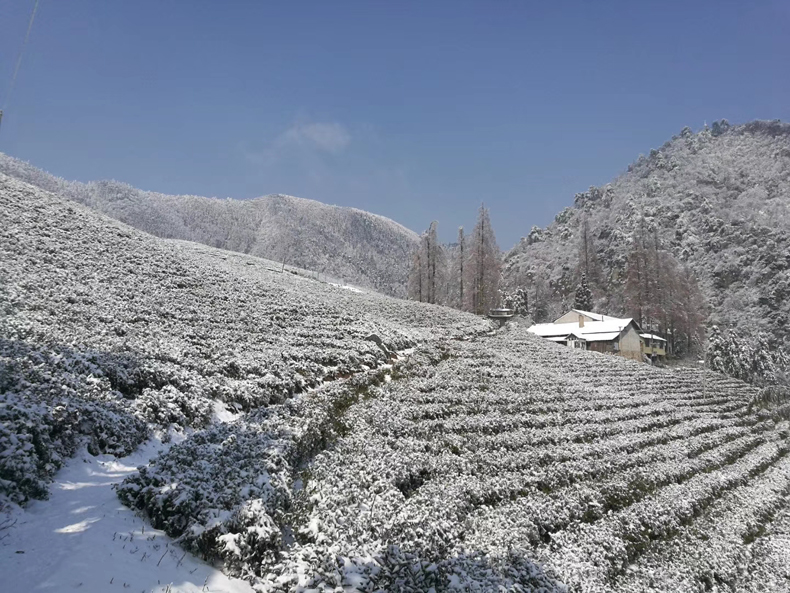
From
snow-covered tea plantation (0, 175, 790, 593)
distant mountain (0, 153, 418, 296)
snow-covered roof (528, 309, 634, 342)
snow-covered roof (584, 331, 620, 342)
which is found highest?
distant mountain (0, 153, 418, 296)

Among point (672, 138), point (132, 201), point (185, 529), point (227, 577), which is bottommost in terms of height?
point (227, 577)

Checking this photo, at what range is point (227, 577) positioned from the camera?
570 cm

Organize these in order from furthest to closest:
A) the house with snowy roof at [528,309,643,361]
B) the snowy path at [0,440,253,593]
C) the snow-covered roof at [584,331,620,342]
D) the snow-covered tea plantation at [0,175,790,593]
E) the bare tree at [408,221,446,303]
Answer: the bare tree at [408,221,446,303], the house with snowy roof at [528,309,643,361], the snow-covered roof at [584,331,620,342], the snow-covered tea plantation at [0,175,790,593], the snowy path at [0,440,253,593]

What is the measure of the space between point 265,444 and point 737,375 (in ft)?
195

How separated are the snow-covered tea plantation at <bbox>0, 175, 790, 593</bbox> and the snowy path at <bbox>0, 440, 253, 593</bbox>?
0.13 feet

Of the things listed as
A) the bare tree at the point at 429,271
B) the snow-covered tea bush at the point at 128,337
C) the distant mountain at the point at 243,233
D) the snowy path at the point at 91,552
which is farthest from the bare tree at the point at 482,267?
the distant mountain at the point at 243,233

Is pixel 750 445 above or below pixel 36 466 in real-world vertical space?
below

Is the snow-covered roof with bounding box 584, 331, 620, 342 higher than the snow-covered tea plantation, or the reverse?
the snow-covered roof with bounding box 584, 331, 620, 342

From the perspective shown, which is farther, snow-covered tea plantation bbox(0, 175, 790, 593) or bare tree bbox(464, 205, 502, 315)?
bare tree bbox(464, 205, 502, 315)

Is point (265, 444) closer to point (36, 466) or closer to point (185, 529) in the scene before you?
point (185, 529)

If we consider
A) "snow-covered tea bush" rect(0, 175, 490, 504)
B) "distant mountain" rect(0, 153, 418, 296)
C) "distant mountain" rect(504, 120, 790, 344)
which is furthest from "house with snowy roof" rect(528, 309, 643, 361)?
"distant mountain" rect(0, 153, 418, 296)

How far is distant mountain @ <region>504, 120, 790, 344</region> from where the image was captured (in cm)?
Answer: 7181

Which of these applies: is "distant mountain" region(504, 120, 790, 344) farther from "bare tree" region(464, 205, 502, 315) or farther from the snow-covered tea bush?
the snow-covered tea bush

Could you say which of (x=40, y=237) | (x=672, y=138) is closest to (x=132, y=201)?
(x=40, y=237)
